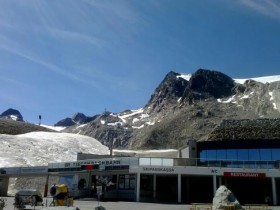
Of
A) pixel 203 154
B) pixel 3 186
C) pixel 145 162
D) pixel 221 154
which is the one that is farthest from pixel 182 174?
pixel 3 186

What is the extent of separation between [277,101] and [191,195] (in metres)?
160

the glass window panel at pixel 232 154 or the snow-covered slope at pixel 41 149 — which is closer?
the glass window panel at pixel 232 154

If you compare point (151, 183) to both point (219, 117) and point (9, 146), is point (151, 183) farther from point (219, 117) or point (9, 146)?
point (219, 117)

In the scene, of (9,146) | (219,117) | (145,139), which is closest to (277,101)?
(219,117)

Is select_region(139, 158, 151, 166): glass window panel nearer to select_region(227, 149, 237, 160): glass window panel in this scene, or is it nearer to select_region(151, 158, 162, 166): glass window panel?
select_region(151, 158, 162, 166): glass window panel

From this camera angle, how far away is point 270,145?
55156 mm

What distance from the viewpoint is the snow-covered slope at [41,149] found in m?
83.1

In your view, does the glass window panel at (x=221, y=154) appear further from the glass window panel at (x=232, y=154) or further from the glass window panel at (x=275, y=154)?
the glass window panel at (x=275, y=154)

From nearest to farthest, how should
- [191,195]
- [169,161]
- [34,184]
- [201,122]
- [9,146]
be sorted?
[169,161] → [191,195] → [34,184] → [9,146] → [201,122]

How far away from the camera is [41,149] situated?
3752 inches

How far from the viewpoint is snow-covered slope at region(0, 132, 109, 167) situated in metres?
83.1

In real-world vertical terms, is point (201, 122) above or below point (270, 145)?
above

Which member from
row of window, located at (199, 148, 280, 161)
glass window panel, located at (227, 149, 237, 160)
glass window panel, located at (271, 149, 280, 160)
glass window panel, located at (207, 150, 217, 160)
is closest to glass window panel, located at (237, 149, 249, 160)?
row of window, located at (199, 148, 280, 161)

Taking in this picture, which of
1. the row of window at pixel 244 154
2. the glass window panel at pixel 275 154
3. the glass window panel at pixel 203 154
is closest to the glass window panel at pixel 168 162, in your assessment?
the row of window at pixel 244 154
